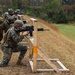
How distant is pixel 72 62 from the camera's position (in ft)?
38.5

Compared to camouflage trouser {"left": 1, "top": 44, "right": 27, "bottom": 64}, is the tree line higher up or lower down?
lower down

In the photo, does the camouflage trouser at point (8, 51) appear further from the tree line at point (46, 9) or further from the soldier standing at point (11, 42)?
the tree line at point (46, 9)

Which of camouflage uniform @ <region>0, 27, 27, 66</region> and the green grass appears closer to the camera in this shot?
camouflage uniform @ <region>0, 27, 27, 66</region>

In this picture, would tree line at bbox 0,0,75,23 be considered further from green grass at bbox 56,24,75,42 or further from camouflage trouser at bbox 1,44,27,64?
camouflage trouser at bbox 1,44,27,64

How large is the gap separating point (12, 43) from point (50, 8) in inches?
2011

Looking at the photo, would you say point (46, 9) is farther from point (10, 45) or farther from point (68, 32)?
point (10, 45)

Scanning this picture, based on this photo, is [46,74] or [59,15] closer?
[46,74]

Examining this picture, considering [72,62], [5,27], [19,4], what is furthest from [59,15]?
[72,62]

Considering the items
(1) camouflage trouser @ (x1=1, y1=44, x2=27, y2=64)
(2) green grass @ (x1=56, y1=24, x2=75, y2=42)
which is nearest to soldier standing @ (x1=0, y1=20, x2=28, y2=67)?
(1) camouflage trouser @ (x1=1, y1=44, x2=27, y2=64)

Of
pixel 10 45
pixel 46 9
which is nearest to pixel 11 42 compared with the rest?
pixel 10 45

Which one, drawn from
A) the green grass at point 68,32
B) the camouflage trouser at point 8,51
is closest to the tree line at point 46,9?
the green grass at point 68,32

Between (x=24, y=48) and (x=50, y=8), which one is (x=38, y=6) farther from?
(x=24, y=48)

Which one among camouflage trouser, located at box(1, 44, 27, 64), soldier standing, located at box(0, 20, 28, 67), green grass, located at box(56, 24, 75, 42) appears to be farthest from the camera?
green grass, located at box(56, 24, 75, 42)

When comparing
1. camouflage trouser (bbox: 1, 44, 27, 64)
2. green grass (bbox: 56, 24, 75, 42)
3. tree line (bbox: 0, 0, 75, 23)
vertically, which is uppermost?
camouflage trouser (bbox: 1, 44, 27, 64)
